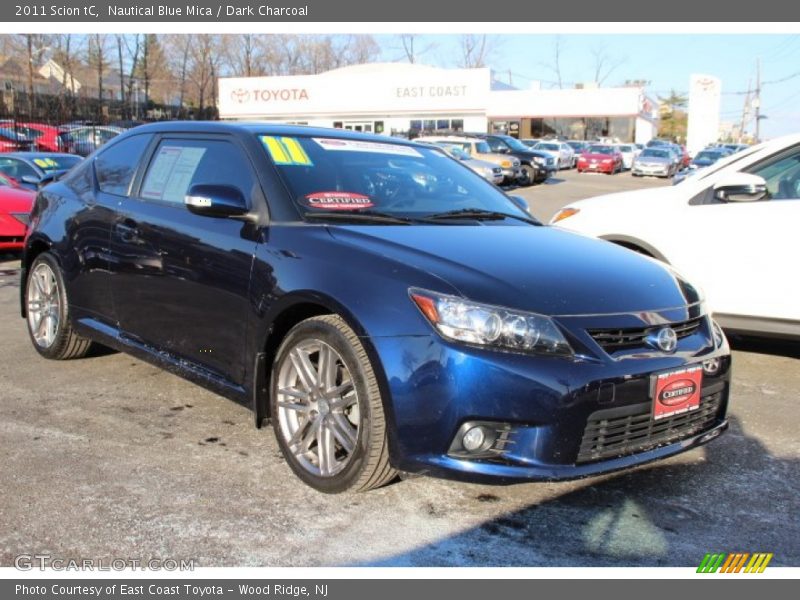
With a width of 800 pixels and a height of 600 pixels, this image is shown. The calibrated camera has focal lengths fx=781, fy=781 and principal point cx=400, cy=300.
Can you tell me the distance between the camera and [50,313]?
5.50 metres

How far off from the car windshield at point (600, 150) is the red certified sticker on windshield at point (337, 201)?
37192 mm

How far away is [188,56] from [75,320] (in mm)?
66088

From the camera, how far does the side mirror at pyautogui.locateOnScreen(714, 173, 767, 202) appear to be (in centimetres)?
548

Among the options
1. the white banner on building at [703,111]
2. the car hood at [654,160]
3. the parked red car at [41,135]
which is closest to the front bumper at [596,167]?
the car hood at [654,160]

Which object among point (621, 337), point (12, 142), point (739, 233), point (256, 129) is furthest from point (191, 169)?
point (12, 142)

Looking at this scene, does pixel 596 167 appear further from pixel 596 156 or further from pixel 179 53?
pixel 179 53

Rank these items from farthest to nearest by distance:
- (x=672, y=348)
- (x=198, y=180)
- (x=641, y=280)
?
(x=198, y=180) → (x=641, y=280) → (x=672, y=348)

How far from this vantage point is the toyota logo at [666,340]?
3344 millimetres

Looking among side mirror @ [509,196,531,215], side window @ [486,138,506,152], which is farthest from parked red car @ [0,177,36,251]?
side window @ [486,138,506,152]

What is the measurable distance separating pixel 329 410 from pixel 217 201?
3.91 feet

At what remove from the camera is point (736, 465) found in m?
3.91

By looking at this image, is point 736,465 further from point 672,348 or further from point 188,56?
point 188,56

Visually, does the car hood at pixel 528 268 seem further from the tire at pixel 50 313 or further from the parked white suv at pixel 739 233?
the tire at pixel 50 313

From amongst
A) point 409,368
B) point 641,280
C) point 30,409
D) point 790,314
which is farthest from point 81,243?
point 790,314
